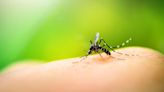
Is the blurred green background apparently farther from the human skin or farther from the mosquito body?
the human skin

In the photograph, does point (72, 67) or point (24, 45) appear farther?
point (24, 45)

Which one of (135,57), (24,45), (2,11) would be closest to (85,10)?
(24,45)

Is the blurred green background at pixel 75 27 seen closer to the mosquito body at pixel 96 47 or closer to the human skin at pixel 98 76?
the mosquito body at pixel 96 47

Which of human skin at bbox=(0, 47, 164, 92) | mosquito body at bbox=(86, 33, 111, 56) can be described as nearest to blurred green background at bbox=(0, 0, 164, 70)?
mosquito body at bbox=(86, 33, 111, 56)

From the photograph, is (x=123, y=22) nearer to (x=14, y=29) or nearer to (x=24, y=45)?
(x=24, y=45)

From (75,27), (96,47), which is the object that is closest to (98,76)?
(96,47)

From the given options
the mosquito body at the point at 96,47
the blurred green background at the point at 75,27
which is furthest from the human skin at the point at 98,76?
the blurred green background at the point at 75,27

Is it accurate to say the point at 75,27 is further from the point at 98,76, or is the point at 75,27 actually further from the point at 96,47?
the point at 98,76
